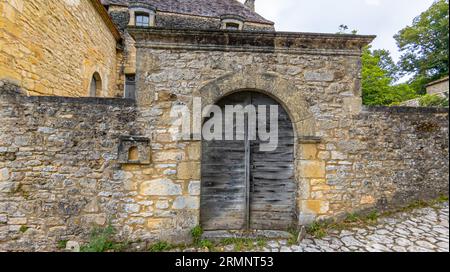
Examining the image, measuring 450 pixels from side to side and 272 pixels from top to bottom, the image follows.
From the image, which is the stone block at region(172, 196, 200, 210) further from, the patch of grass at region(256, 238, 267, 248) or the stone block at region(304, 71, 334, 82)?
the stone block at region(304, 71, 334, 82)

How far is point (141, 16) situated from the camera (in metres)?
8.30

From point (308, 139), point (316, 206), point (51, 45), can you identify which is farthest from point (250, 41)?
point (51, 45)

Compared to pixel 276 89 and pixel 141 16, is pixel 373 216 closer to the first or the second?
pixel 276 89

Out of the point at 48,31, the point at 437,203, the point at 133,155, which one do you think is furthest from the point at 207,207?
the point at 48,31

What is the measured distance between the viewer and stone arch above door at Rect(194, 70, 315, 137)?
3143mm

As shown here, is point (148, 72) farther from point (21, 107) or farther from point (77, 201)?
point (77, 201)

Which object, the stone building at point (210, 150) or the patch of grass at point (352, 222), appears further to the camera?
the patch of grass at point (352, 222)


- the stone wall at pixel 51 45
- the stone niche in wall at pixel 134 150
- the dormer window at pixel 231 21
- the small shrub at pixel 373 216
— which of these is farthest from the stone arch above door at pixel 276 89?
the dormer window at pixel 231 21

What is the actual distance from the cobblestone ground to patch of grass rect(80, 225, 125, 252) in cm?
161

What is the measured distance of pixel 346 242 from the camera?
2898mm

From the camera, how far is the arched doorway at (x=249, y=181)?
326cm

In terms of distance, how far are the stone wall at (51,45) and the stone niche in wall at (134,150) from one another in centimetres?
187

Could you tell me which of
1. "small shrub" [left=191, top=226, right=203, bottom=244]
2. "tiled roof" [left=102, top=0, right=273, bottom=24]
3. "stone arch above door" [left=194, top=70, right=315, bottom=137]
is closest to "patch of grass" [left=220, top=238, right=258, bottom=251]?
"small shrub" [left=191, top=226, right=203, bottom=244]

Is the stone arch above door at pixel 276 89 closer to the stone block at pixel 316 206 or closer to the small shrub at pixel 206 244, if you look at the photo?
the stone block at pixel 316 206
